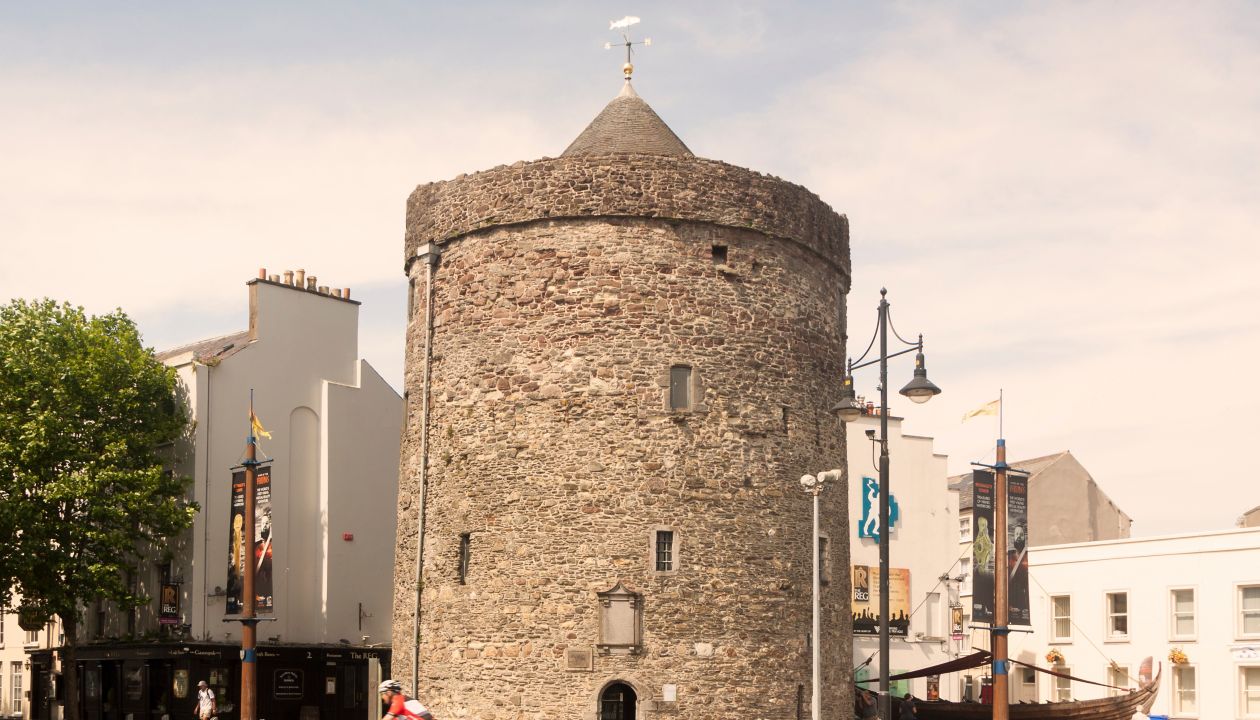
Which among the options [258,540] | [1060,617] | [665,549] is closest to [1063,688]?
[1060,617]

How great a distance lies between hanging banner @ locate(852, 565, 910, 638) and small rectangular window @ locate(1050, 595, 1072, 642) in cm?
521

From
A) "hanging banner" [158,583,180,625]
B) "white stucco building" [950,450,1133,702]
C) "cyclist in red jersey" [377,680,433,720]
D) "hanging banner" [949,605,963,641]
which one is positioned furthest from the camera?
"white stucco building" [950,450,1133,702]

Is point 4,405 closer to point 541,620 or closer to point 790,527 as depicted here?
point 541,620

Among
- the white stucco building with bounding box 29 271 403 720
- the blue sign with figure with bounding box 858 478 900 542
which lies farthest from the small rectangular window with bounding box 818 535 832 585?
the blue sign with figure with bounding box 858 478 900 542

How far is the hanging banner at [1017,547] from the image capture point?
26.5 meters

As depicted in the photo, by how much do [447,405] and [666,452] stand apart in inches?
183

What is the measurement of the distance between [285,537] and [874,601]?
19.7 m

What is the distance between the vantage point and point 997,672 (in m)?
25.2

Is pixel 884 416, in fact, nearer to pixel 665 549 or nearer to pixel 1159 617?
pixel 665 549

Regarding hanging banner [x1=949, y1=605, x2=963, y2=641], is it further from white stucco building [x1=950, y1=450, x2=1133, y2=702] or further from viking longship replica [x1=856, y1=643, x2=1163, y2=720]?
viking longship replica [x1=856, y1=643, x2=1163, y2=720]

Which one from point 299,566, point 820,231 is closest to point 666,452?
point 820,231

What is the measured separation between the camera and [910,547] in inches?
1943

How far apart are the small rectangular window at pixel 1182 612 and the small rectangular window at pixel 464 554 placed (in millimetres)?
21535

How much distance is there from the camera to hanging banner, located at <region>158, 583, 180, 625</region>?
36344mm
